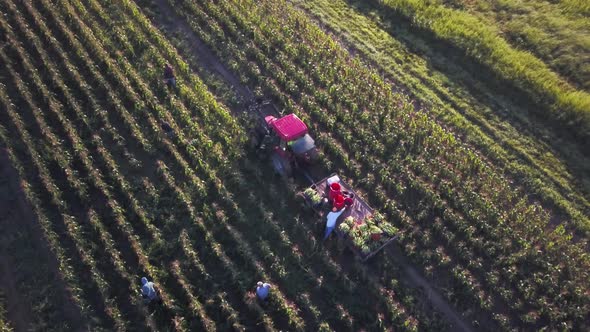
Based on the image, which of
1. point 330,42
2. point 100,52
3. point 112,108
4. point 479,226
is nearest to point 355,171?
point 479,226

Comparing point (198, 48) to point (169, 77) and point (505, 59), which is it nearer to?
point (169, 77)

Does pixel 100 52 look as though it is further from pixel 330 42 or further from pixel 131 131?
pixel 330 42

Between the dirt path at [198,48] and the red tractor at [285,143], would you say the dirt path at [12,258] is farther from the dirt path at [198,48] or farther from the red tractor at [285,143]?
the dirt path at [198,48]

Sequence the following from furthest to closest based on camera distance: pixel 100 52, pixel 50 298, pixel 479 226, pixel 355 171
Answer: pixel 100 52 < pixel 355 171 < pixel 479 226 < pixel 50 298

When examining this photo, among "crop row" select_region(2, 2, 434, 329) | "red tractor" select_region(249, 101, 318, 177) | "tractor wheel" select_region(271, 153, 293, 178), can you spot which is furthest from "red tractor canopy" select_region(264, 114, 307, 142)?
"crop row" select_region(2, 2, 434, 329)

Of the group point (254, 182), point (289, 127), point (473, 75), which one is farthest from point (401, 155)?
point (473, 75)
